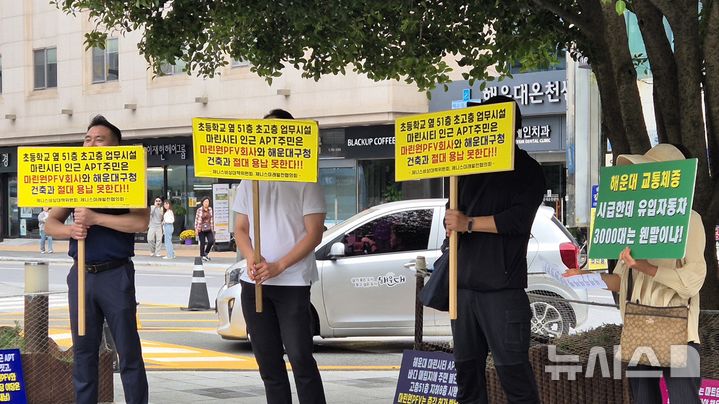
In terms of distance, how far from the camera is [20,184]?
7230 mm

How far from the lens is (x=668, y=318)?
212 inches

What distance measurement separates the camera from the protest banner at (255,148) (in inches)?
265

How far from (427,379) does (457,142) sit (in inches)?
72.3

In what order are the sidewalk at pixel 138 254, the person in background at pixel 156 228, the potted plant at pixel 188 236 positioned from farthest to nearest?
1. the potted plant at pixel 188 236
2. the person in background at pixel 156 228
3. the sidewalk at pixel 138 254

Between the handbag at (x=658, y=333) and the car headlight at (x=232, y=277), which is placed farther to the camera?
the car headlight at (x=232, y=277)

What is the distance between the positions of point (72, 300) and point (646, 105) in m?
7.99

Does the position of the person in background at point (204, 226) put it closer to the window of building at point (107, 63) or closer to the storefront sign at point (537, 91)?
the storefront sign at point (537, 91)

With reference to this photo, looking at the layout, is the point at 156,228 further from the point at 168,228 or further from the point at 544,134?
the point at 544,134

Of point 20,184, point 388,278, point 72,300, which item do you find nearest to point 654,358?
point 72,300

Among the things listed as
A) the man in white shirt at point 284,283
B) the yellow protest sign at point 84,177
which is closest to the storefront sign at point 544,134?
the yellow protest sign at point 84,177

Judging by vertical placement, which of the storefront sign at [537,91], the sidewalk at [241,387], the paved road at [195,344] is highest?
the storefront sign at [537,91]

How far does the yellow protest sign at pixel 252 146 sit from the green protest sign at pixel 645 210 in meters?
1.81

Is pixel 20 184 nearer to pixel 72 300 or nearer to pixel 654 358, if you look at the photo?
pixel 72 300

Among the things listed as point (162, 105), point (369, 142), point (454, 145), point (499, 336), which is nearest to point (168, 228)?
point (162, 105)
